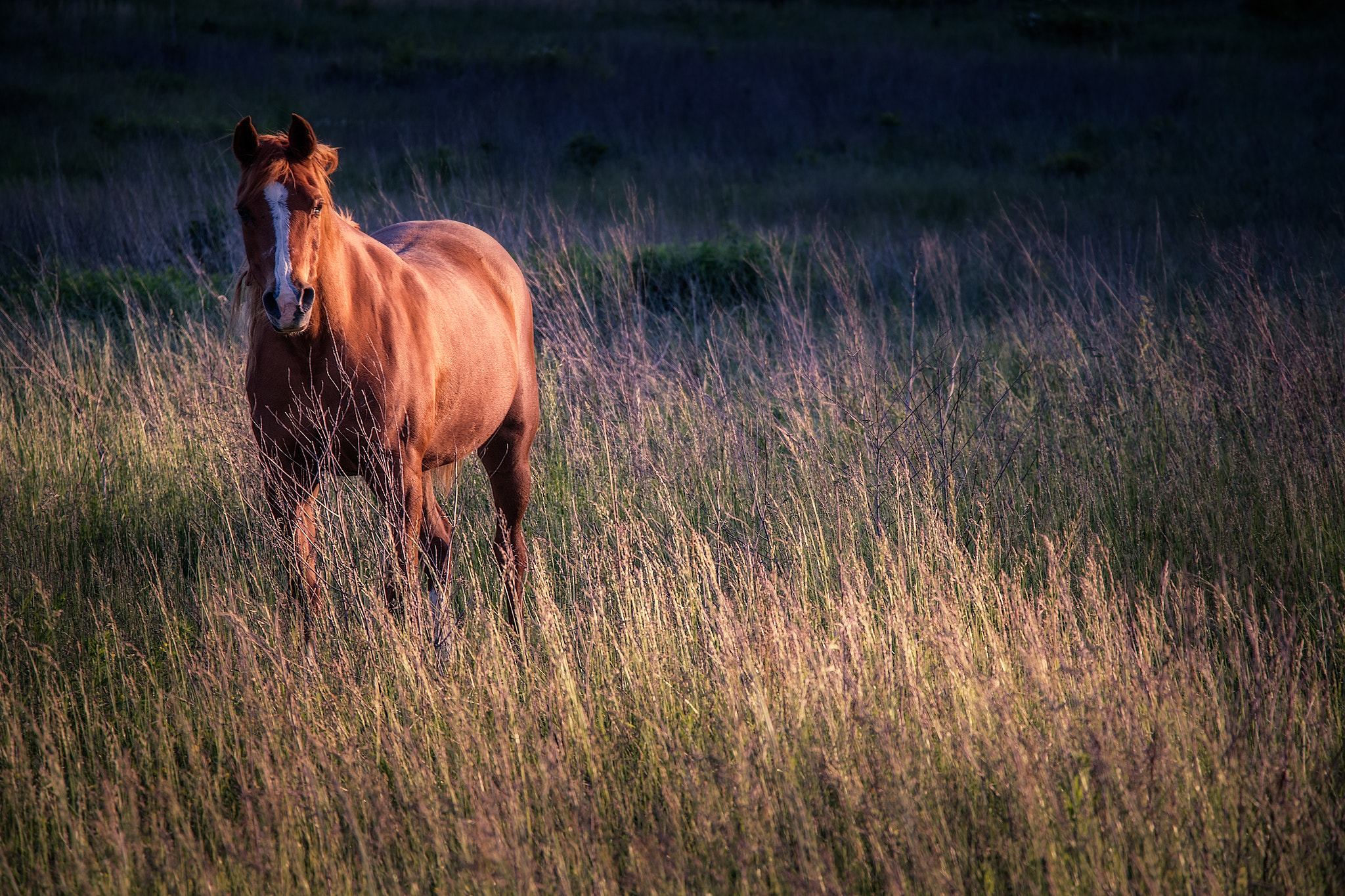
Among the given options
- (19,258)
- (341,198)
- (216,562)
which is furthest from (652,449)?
(341,198)

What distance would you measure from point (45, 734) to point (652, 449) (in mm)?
2896

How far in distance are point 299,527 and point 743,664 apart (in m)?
1.67

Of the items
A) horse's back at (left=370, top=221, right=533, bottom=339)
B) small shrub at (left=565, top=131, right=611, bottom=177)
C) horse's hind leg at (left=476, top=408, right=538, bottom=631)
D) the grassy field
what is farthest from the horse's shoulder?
small shrub at (left=565, top=131, right=611, bottom=177)

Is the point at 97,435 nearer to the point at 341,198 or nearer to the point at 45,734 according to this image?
the point at 45,734

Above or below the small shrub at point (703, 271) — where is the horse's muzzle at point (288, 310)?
above

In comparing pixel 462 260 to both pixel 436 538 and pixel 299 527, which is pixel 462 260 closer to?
pixel 436 538

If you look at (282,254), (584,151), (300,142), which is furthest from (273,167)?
(584,151)

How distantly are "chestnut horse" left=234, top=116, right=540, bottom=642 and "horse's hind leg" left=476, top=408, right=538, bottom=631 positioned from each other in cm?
12

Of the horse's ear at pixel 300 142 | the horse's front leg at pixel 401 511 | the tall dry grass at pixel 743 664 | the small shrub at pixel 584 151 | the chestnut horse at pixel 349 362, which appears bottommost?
the tall dry grass at pixel 743 664

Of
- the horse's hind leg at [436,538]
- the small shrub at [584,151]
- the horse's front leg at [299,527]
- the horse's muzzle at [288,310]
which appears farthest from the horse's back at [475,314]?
the small shrub at [584,151]

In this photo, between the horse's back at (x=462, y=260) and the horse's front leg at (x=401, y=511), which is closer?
the horse's front leg at (x=401, y=511)

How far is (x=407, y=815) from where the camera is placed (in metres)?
2.00

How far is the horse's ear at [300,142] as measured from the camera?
2693mm

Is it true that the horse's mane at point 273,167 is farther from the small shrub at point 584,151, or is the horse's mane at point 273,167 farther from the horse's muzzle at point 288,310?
the small shrub at point 584,151
